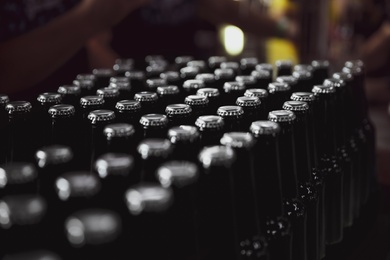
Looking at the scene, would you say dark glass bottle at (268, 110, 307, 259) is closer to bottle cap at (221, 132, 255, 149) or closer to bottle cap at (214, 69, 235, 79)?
bottle cap at (221, 132, 255, 149)

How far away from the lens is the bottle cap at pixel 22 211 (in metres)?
0.35

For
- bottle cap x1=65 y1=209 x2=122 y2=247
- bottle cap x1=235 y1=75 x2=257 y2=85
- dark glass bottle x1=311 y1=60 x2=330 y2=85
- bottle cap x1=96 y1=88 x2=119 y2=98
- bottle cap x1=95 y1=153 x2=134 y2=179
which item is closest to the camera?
bottle cap x1=65 y1=209 x2=122 y2=247

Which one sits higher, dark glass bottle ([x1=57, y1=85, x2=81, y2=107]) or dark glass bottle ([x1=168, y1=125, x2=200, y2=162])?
dark glass bottle ([x1=57, y1=85, x2=81, y2=107])

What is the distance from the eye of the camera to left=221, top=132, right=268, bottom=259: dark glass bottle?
50 cm

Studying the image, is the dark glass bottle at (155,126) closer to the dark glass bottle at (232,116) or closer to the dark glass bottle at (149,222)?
the dark glass bottle at (232,116)

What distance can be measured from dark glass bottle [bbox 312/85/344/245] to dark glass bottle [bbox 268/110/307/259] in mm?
122

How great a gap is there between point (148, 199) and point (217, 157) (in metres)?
0.11

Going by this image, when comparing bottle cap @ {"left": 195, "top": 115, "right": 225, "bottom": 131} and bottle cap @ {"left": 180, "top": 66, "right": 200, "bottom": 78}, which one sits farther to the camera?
bottle cap @ {"left": 180, "top": 66, "right": 200, "bottom": 78}

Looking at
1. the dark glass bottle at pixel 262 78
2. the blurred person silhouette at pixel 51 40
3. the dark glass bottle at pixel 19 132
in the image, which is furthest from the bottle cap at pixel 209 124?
the blurred person silhouette at pixel 51 40

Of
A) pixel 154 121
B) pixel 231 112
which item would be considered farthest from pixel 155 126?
pixel 231 112

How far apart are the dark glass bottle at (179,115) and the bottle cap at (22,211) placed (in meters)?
0.30

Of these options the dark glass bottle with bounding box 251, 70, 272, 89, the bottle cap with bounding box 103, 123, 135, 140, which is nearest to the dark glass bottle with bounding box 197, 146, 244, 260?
the bottle cap with bounding box 103, 123, 135, 140

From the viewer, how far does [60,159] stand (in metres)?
0.46

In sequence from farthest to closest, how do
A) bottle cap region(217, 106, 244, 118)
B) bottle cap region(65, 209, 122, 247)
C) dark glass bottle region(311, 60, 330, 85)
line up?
1. dark glass bottle region(311, 60, 330, 85)
2. bottle cap region(217, 106, 244, 118)
3. bottle cap region(65, 209, 122, 247)
